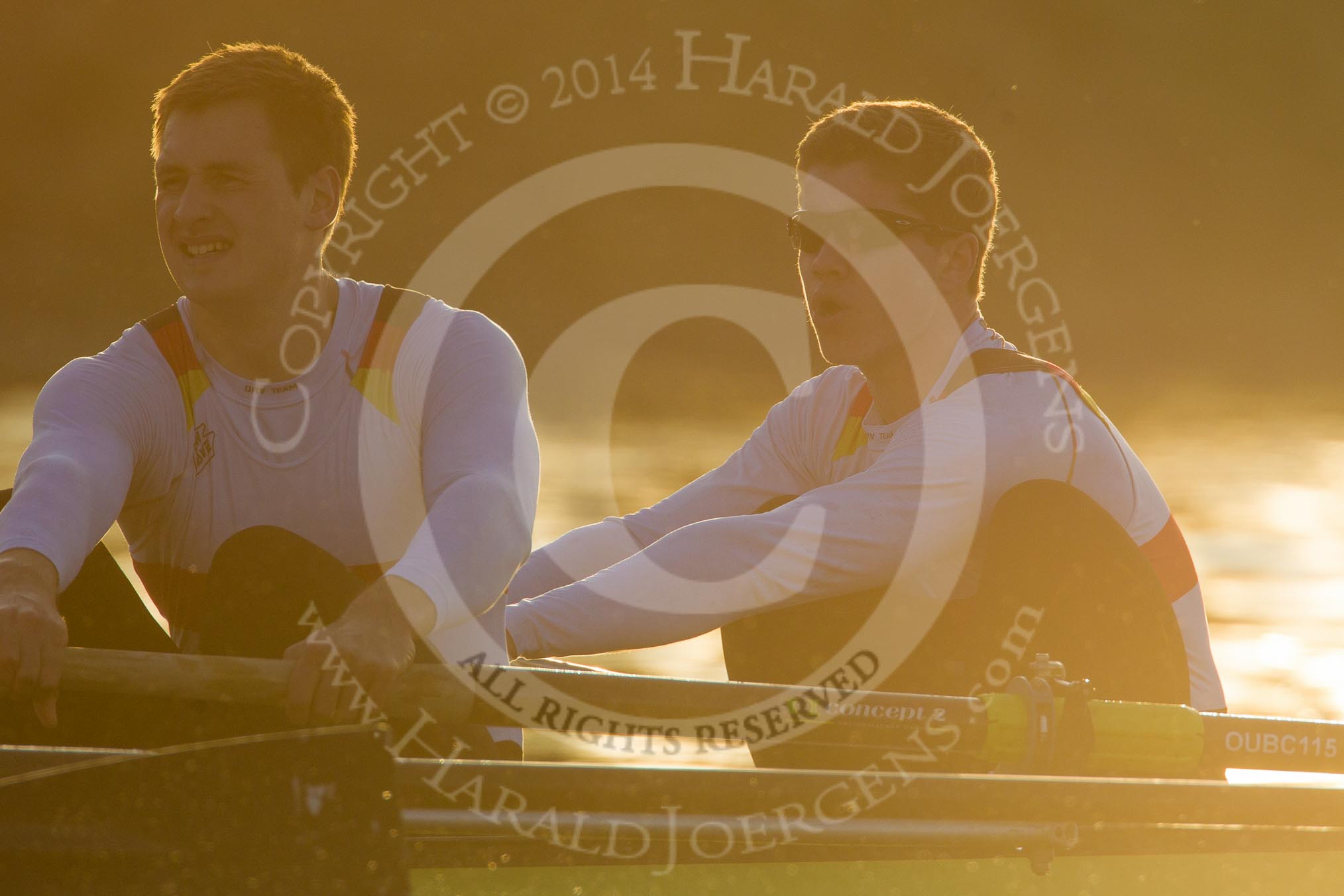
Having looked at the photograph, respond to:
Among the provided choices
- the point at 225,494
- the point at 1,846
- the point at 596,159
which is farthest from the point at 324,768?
the point at 596,159

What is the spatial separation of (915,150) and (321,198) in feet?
3.53

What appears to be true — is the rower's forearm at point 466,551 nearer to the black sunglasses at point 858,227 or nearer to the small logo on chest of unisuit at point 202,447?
the small logo on chest of unisuit at point 202,447

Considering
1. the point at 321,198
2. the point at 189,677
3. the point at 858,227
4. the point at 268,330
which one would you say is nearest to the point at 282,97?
the point at 321,198

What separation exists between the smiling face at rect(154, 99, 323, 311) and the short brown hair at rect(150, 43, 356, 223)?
0.7 inches

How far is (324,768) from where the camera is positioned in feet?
6.01

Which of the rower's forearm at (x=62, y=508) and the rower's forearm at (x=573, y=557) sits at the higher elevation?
the rower's forearm at (x=573, y=557)

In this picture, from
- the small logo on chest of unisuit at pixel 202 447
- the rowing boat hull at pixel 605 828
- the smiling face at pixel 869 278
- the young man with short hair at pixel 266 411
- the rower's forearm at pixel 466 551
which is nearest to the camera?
the rowing boat hull at pixel 605 828

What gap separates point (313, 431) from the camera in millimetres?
2443

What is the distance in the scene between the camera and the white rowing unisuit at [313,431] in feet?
7.75

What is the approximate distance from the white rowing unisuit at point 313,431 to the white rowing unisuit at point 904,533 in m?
0.26

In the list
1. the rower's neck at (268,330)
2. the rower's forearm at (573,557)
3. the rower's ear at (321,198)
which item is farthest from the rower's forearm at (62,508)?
the rower's forearm at (573,557)

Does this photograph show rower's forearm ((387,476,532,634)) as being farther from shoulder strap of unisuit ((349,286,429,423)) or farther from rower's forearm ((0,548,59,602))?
rower's forearm ((0,548,59,602))

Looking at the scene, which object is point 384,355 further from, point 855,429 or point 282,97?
Result: point 855,429

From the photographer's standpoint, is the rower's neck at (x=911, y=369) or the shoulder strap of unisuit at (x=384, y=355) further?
the rower's neck at (x=911, y=369)
